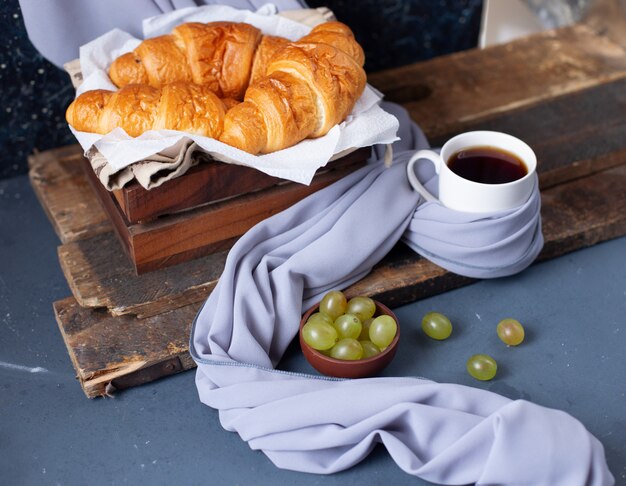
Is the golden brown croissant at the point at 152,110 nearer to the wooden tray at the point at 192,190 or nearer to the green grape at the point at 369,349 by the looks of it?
the wooden tray at the point at 192,190

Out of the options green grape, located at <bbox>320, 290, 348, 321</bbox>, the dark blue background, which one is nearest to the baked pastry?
green grape, located at <bbox>320, 290, 348, 321</bbox>

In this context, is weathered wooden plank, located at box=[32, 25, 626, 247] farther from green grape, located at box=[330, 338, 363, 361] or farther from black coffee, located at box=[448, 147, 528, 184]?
green grape, located at box=[330, 338, 363, 361]

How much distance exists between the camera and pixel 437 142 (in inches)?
62.3

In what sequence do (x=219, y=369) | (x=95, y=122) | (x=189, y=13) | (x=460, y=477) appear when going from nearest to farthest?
(x=460, y=477), (x=219, y=369), (x=95, y=122), (x=189, y=13)

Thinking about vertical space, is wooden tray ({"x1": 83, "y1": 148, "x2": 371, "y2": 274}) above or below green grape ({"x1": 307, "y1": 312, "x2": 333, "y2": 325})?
above

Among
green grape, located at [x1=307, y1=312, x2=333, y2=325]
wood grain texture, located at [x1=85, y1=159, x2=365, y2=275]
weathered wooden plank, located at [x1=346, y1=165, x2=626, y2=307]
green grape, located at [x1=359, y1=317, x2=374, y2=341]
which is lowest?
weathered wooden plank, located at [x1=346, y1=165, x2=626, y2=307]

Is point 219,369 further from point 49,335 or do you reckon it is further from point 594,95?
point 594,95

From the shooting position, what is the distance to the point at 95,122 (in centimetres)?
124

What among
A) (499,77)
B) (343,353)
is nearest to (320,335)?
(343,353)

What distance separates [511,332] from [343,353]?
261 millimetres

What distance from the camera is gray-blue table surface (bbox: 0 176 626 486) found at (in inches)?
42.6

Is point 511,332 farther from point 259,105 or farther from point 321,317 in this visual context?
point 259,105

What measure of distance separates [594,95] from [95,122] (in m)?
0.97

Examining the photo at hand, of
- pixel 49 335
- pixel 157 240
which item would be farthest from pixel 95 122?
pixel 49 335
